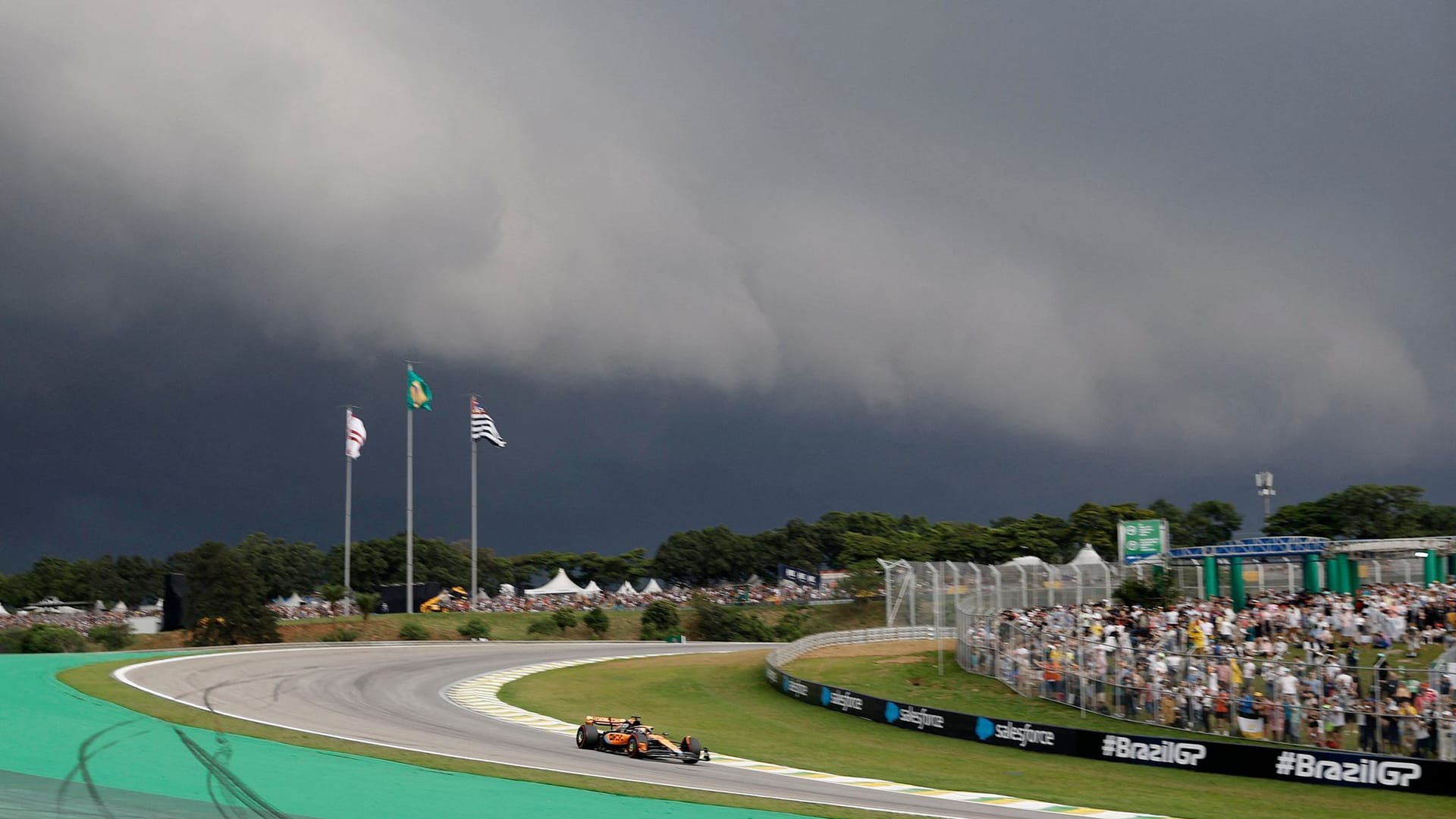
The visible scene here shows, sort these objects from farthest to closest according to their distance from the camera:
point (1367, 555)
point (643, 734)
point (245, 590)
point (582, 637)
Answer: point (582, 637) < point (245, 590) < point (1367, 555) < point (643, 734)

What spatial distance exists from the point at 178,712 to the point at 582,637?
46.0 metres

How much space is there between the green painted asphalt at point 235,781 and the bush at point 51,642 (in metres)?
36.4

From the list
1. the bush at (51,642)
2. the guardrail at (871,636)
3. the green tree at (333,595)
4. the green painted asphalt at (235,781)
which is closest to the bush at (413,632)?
the green tree at (333,595)

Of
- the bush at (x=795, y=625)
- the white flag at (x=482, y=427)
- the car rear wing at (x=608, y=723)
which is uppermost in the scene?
the white flag at (x=482, y=427)

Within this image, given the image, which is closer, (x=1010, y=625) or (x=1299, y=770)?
(x=1299, y=770)

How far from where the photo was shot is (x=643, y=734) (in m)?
25.0

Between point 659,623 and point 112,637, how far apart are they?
1218 inches

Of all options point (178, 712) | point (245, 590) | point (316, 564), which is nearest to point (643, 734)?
point (178, 712)

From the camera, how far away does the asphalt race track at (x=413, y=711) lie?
21828 mm

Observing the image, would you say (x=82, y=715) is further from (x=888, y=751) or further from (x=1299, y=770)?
(x=1299, y=770)

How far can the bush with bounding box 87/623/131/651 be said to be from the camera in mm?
59781

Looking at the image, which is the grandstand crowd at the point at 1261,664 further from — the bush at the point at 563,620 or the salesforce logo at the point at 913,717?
the bush at the point at 563,620

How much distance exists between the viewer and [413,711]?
104ft

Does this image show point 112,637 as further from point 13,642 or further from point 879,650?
point 879,650
